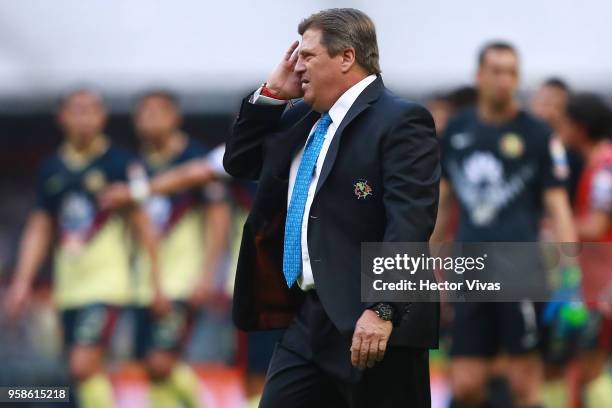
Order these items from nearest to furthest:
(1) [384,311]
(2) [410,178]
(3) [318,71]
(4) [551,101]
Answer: (1) [384,311]
(2) [410,178]
(3) [318,71]
(4) [551,101]

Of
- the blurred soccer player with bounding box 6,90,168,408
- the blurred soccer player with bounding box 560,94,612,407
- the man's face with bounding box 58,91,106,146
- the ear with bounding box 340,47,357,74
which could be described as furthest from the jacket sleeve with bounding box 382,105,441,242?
the man's face with bounding box 58,91,106,146

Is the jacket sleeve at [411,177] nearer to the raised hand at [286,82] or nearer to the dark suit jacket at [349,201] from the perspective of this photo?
the dark suit jacket at [349,201]

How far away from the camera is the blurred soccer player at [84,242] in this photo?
9.65m

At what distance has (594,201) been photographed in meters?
8.65

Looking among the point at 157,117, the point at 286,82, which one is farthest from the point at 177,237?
the point at 286,82

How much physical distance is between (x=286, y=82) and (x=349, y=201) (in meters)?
0.55

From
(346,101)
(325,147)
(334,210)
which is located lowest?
(334,210)

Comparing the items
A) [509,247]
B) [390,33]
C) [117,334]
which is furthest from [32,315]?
[509,247]

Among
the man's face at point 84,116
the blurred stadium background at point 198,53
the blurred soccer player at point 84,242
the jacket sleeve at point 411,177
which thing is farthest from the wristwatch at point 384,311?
the blurred stadium background at point 198,53

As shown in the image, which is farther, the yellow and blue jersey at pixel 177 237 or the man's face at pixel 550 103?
the man's face at pixel 550 103

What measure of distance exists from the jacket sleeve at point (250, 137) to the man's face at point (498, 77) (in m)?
3.15

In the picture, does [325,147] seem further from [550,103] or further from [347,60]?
[550,103]

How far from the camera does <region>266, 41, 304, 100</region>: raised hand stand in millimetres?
5551

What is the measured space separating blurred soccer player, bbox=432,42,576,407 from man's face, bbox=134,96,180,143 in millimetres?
2252
